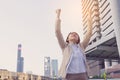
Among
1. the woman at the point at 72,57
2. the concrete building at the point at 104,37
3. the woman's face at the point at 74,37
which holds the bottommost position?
the woman at the point at 72,57

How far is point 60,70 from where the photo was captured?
132 inches

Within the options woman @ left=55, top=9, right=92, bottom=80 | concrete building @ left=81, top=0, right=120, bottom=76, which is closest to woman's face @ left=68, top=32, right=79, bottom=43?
woman @ left=55, top=9, right=92, bottom=80

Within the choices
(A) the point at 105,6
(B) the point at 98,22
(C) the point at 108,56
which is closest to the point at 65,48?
(C) the point at 108,56

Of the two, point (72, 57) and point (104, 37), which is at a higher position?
point (104, 37)

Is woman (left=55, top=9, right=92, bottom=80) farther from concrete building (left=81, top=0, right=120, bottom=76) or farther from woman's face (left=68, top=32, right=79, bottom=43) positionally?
concrete building (left=81, top=0, right=120, bottom=76)

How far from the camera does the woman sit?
126 inches

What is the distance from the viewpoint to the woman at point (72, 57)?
10.5ft

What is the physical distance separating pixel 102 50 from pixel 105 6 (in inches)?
1449

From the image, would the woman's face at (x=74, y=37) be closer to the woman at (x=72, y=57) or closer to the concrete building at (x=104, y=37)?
the woman at (x=72, y=57)

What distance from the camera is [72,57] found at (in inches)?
131

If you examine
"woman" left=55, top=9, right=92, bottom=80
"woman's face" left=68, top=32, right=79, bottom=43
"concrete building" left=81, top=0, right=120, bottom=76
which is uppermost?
"concrete building" left=81, top=0, right=120, bottom=76

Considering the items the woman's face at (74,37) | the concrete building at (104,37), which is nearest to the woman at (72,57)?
the woman's face at (74,37)

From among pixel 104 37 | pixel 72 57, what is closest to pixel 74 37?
pixel 72 57

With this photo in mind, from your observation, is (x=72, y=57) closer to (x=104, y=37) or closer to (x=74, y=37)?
(x=74, y=37)
